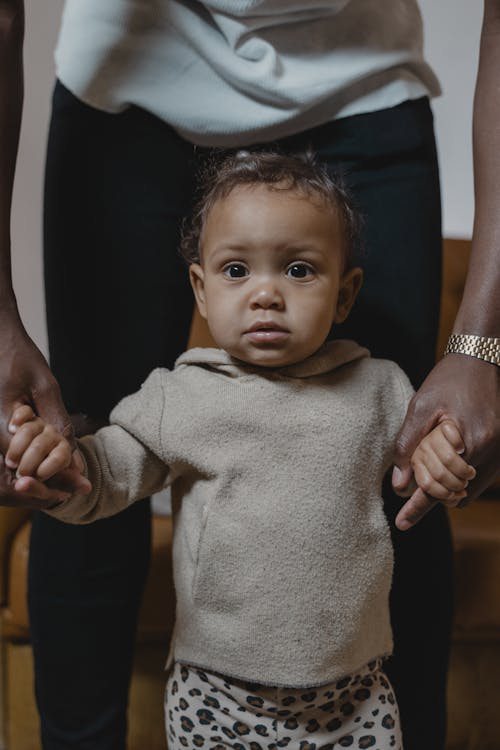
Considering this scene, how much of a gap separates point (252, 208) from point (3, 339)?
0.93 ft

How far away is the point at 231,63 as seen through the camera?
3.00ft

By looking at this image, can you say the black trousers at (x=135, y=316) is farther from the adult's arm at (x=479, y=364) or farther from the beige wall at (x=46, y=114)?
the beige wall at (x=46, y=114)

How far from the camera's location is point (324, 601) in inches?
33.0

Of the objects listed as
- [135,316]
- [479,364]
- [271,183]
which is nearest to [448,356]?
[479,364]

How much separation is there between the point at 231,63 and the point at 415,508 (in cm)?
52

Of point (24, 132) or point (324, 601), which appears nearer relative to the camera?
point (324, 601)

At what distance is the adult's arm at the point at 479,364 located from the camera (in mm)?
784

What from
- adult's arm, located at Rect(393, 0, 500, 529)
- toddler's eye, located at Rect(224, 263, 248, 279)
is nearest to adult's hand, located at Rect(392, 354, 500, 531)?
adult's arm, located at Rect(393, 0, 500, 529)

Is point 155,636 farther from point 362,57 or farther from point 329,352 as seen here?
point 362,57

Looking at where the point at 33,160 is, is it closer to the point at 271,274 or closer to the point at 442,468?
the point at 271,274

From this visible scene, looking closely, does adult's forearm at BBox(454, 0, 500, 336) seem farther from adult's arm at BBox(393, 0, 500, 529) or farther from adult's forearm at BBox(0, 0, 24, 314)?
adult's forearm at BBox(0, 0, 24, 314)

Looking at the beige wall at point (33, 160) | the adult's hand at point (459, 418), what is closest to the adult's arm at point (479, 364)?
the adult's hand at point (459, 418)

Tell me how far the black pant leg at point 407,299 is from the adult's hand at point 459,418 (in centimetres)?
16

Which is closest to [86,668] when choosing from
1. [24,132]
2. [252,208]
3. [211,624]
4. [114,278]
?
[211,624]
